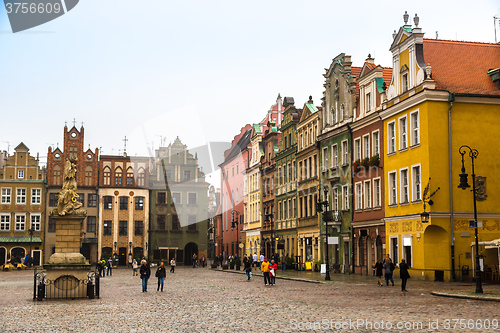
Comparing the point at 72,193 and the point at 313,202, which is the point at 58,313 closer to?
the point at 72,193

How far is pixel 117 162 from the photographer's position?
297ft

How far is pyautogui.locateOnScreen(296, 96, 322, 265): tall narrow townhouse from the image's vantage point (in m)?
57.2

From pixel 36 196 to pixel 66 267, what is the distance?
63.6 m

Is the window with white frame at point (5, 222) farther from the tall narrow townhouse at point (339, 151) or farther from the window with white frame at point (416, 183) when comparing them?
the window with white frame at point (416, 183)

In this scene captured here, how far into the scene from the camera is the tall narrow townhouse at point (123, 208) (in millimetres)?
87688

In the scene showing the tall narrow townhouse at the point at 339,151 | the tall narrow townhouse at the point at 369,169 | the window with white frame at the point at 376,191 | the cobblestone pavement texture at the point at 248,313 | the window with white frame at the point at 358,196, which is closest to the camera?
the cobblestone pavement texture at the point at 248,313

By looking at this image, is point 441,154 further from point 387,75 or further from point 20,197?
point 20,197

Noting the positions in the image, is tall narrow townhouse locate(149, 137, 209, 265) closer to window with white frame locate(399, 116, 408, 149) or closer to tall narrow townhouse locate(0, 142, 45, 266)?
tall narrow townhouse locate(0, 142, 45, 266)

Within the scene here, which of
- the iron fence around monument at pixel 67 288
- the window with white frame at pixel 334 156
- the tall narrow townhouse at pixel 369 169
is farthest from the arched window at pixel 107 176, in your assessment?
the iron fence around monument at pixel 67 288

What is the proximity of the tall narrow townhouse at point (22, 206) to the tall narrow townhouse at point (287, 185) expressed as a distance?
3449 centimetres

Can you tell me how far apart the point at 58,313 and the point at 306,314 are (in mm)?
7707

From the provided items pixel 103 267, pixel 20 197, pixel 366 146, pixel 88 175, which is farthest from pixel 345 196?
pixel 20 197

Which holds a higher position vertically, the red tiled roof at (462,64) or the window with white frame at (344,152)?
the red tiled roof at (462,64)

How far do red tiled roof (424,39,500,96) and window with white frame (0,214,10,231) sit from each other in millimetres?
62920
